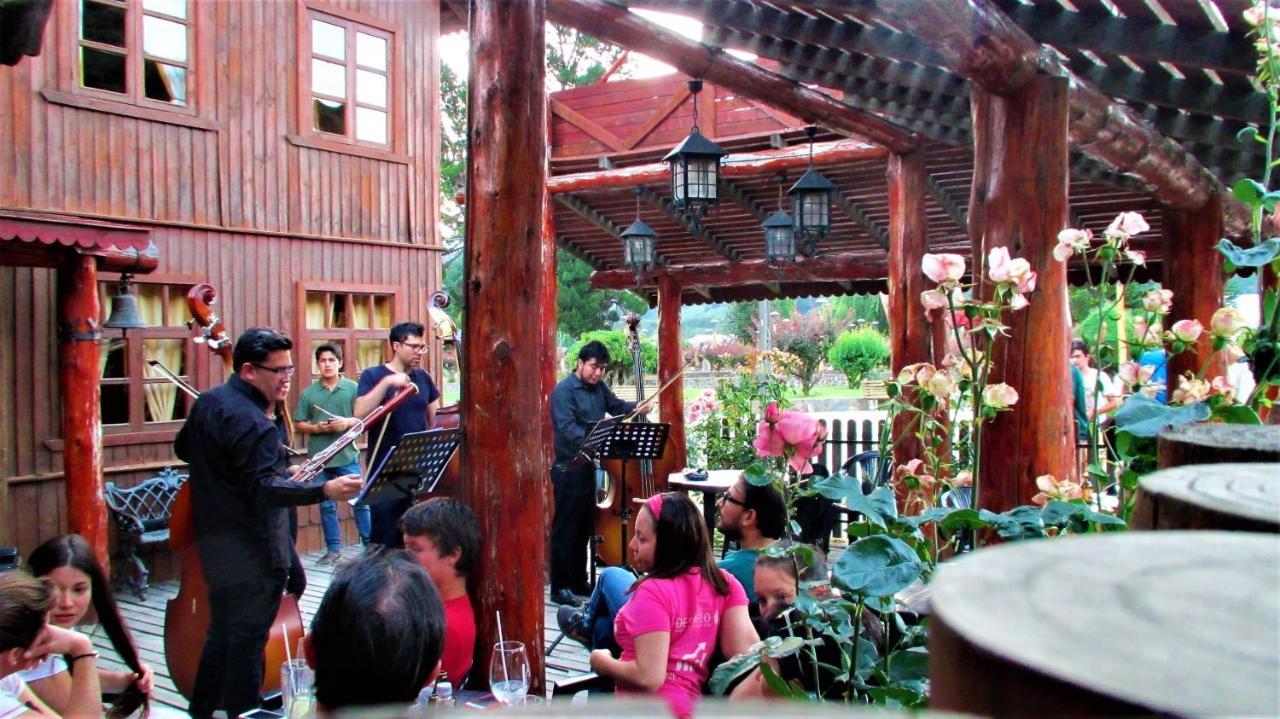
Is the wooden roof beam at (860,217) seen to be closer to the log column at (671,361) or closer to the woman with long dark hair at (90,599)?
the log column at (671,361)

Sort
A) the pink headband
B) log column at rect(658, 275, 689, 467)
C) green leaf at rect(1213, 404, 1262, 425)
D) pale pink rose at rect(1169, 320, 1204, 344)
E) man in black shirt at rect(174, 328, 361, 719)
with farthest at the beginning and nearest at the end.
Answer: log column at rect(658, 275, 689, 467) < man in black shirt at rect(174, 328, 361, 719) < the pink headband < pale pink rose at rect(1169, 320, 1204, 344) < green leaf at rect(1213, 404, 1262, 425)

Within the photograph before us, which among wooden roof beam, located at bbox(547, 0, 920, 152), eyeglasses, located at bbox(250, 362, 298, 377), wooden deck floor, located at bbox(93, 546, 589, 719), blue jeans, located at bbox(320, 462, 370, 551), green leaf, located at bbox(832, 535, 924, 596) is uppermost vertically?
wooden roof beam, located at bbox(547, 0, 920, 152)

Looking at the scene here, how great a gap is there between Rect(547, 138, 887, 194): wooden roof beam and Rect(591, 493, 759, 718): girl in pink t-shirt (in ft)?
18.6

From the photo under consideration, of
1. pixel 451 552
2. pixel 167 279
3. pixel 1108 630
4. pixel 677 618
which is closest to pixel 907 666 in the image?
pixel 1108 630

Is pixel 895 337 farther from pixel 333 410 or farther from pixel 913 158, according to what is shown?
pixel 333 410

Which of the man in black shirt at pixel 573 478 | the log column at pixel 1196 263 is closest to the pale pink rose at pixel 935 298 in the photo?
the man in black shirt at pixel 573 478

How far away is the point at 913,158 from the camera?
24.1ft

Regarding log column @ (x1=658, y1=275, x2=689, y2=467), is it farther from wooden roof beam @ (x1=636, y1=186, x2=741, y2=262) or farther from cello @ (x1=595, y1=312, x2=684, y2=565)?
cello @ (x1=595, y1=312, x2=684, y2=565)

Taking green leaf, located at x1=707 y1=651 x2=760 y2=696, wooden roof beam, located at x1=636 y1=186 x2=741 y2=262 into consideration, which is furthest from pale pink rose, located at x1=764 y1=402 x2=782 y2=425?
wooden roof beam, located at x1=636 y1=186 x2=741 y2=262

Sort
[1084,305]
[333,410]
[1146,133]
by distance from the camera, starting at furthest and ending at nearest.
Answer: [1084,305] < [333,410] < [1146,133]

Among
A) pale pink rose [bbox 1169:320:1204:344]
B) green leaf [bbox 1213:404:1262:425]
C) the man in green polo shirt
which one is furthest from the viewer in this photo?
the man in green polo shirt

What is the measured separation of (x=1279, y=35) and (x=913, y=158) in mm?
5268

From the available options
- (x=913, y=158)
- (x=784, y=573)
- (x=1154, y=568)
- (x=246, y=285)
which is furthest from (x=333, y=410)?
(x=1154, y=568)

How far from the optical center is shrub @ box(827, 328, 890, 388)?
2695cm
